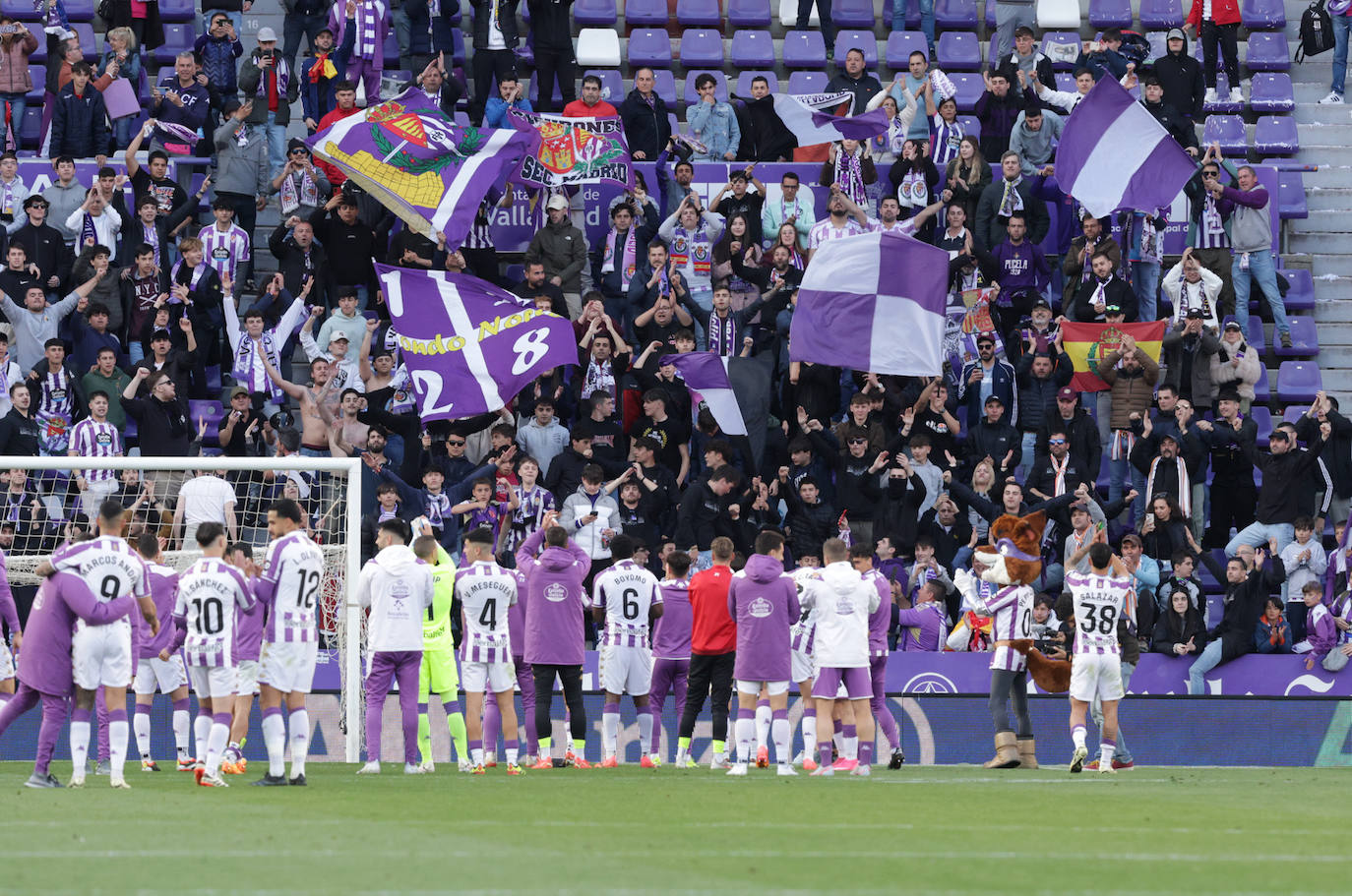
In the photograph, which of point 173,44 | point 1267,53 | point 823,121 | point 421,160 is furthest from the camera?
point 1267,53

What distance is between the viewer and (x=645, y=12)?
99.2 feet

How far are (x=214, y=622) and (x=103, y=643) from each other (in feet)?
2.66

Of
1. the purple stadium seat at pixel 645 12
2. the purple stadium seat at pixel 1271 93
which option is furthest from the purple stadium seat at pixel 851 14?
the purple stadium seat at pixel 1271 93

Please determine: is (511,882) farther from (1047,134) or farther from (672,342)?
(1047,134)

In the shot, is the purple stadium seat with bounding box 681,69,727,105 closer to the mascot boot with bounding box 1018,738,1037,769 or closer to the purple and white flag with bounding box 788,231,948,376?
the purple and white flag with bounding box 788,231,948,376

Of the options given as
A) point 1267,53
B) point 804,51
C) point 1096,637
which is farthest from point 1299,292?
point 1096,637

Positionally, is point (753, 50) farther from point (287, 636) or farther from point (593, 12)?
point (287, 636)

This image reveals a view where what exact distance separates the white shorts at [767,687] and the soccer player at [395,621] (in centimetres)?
293

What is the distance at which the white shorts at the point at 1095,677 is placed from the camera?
58.0 ft

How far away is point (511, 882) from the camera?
9.27 metres

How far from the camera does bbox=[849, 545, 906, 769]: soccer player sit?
17.2 m

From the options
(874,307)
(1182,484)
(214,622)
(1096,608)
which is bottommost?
(1096,608)

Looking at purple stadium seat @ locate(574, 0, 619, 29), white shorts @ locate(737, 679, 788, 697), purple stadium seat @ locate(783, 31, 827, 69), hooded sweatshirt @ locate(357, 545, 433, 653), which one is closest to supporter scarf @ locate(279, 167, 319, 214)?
purple stadium seat @ locate(574, 0, 619, 29)

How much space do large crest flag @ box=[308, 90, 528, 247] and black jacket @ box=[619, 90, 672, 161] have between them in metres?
2.57
